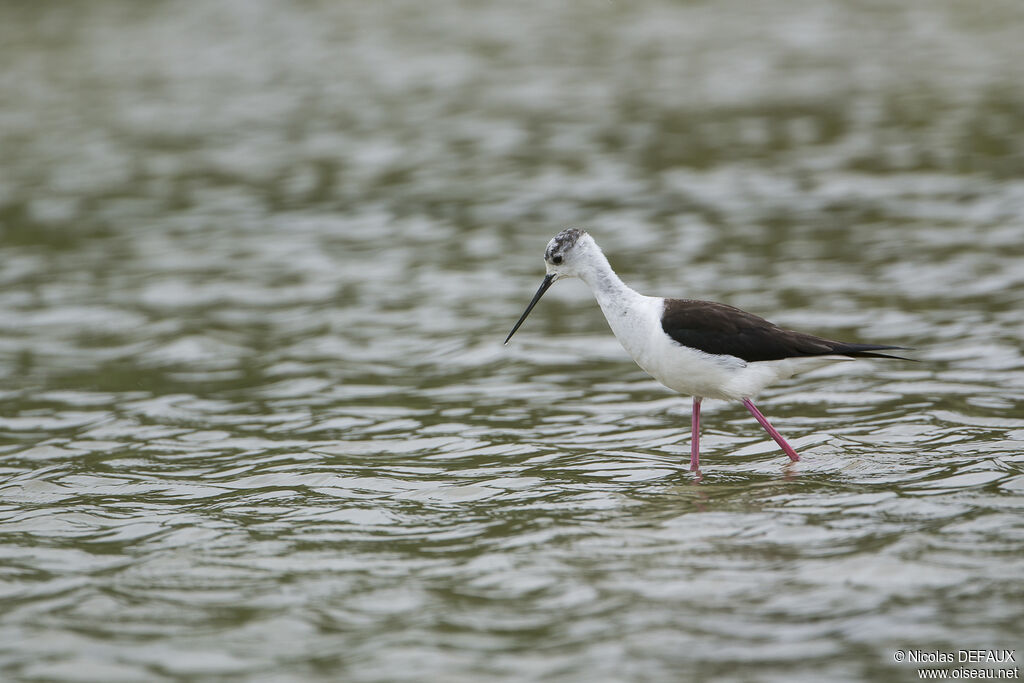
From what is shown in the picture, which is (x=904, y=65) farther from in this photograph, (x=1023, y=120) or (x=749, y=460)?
(x=749, y=460)

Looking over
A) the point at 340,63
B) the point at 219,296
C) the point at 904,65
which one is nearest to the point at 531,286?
the point at 219,296

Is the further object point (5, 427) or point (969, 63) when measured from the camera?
point (969, 63)

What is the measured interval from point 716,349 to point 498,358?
374 centimetres

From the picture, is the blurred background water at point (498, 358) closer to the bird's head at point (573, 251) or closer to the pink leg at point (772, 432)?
the pink leg at point (772, 432)

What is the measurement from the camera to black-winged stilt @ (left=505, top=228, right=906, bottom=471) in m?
8.02

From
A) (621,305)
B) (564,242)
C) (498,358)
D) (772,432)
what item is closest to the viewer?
(772,432)

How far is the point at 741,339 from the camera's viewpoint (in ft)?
26.5

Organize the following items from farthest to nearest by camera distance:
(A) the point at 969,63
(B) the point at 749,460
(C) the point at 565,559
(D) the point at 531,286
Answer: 1. (A) the point at 969,63
2. (D) the point at 531,286
3. (B) the point at 749,460
4. (C) the point at 565,559

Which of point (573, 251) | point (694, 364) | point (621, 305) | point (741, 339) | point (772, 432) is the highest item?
point (573, 251)

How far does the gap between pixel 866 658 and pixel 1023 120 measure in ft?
46.4

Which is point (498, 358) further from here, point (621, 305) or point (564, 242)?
point (621, 305)

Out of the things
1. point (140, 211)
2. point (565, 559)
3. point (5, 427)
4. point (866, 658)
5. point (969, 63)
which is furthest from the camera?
point (969, 63)

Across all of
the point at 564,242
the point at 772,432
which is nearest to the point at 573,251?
the point at 564,242

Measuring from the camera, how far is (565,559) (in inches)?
269
